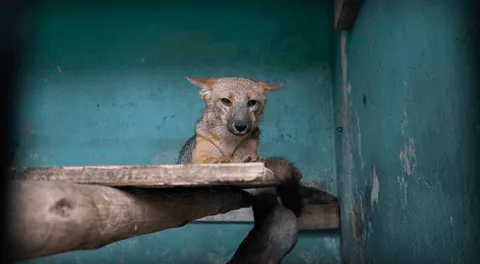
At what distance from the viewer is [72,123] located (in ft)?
18.1

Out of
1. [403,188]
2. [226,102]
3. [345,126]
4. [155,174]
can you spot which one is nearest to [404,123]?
[403,188]

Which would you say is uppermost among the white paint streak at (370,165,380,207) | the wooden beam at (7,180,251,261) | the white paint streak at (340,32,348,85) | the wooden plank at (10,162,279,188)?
the white paint streak at (340,32,348,85)

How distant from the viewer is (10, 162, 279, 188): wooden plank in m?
1.72

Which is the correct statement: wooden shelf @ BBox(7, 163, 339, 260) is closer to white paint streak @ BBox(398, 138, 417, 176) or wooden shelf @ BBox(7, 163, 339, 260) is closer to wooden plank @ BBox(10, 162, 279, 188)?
wooden plank @ BBox(10, 162, 279, 188)

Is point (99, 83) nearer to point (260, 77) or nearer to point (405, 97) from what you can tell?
point (260, 77)

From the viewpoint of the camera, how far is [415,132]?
7.27 feet

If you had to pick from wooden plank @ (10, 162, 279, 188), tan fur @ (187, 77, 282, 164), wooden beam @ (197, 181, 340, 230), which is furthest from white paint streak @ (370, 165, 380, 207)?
wooden plank @ (10, 162, 279, 188)

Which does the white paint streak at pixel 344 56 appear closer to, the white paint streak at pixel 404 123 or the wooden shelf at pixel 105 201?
the white paint streak at pixel 404 123

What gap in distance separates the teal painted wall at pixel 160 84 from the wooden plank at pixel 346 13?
118 centimetres

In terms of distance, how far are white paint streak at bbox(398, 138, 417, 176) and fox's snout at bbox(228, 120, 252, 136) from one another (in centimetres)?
117

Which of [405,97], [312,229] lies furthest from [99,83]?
[405,97]

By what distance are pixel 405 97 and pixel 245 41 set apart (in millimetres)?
3187

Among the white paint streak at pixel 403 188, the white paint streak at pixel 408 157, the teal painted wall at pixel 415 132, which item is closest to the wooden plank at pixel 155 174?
the teal painted wall at pixel 415 132

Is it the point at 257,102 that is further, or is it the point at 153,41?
the point at 153,41
